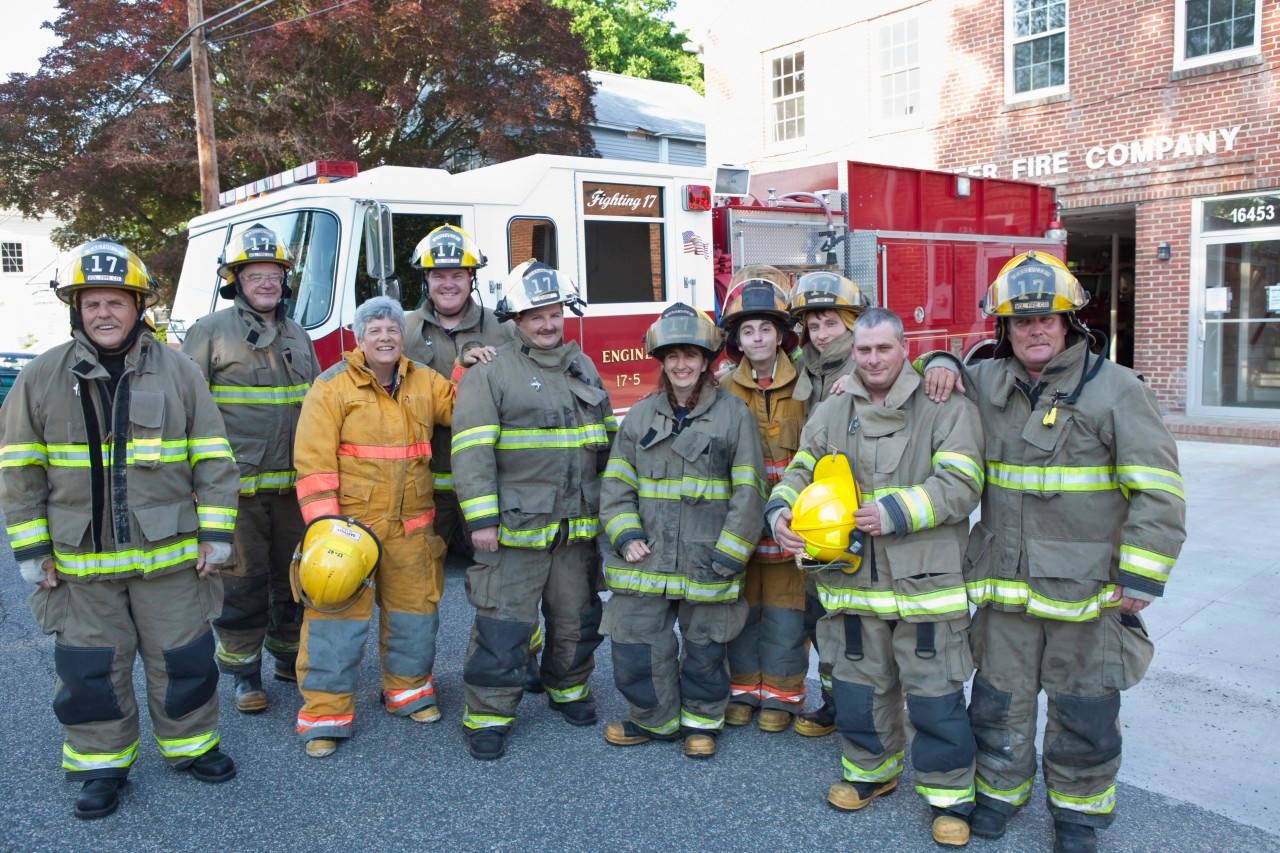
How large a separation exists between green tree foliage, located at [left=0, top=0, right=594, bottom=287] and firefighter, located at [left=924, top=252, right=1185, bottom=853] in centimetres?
1283

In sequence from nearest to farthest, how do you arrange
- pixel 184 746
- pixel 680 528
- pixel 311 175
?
pixel 184 746 < pixel 680 528 < pixel 311 175

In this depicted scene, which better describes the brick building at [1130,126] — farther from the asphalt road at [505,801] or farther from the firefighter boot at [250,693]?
the firefighter boot at [250,693]

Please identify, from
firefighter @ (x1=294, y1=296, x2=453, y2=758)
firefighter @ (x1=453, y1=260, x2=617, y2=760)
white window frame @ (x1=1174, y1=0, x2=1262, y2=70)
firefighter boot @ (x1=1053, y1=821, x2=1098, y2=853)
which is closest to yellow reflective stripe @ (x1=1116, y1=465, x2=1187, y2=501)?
firefighter boot @ (x1=1053, y1=821, x2=1098, y2=853)

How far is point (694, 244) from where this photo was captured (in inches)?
282

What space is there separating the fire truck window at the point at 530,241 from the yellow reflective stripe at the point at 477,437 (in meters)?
2.76

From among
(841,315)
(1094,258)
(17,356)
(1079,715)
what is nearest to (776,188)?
(841,315)

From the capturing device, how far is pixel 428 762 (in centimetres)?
373

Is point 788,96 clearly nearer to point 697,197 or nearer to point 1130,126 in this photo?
point 1130,126

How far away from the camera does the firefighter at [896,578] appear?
10.2 ft

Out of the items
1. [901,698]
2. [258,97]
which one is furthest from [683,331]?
[258,97]

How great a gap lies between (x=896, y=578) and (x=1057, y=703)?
61cm

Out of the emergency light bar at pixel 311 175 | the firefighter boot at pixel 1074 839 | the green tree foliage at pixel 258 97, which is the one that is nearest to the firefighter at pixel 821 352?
the firefighter boot at pixel 1074 839

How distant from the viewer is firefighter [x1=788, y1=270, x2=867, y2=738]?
12.8 ft

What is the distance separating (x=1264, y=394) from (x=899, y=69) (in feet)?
20.4
